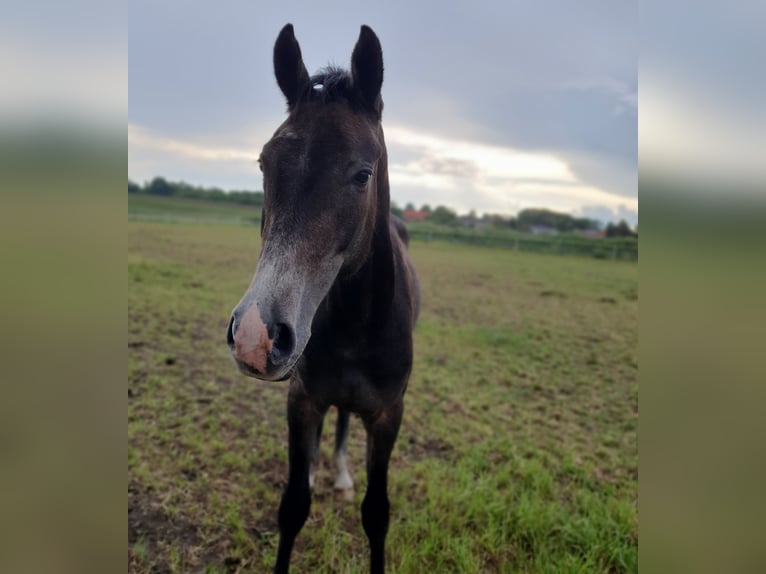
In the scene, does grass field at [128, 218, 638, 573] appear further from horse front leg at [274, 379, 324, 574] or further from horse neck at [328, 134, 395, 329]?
horse neck at [328, 134, 395, 329]

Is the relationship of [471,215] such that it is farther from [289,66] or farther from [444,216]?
[289,66]

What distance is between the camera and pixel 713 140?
0.96m

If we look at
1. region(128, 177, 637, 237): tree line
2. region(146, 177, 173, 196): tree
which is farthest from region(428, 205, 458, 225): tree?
region(146, 177, 173, 196): tree

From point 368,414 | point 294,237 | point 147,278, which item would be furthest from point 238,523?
point 147,278

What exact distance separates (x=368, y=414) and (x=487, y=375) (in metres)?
4.21

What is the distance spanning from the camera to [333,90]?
196 centimetres

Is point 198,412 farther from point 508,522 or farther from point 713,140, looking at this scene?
point 713,140

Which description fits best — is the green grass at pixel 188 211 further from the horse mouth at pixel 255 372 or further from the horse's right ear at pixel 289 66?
the horse mouth at pixel 255 372

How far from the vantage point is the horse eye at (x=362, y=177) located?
1.82 meters

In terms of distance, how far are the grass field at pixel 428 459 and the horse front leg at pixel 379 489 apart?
7.5 inches

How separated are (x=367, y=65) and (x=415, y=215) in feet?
143

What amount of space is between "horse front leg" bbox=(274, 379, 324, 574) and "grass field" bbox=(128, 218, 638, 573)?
271 mm

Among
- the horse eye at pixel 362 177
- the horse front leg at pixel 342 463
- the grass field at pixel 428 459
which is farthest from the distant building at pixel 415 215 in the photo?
the horse eye at pixel 362 177

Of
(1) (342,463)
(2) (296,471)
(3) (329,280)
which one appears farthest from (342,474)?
(3) (329,280)
